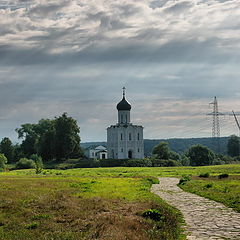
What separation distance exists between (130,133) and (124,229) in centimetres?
10009

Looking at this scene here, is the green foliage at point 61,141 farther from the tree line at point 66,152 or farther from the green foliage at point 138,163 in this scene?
the green foliage at point 138,163

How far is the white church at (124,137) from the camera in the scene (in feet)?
366

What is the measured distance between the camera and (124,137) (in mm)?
111500

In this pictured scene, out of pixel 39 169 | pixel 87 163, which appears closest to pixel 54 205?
pixel 39 169

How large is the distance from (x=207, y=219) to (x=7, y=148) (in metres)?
114

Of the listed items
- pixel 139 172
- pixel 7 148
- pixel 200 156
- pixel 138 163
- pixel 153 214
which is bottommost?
pixel 153 214

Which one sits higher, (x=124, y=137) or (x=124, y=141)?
(x=124, y=137)

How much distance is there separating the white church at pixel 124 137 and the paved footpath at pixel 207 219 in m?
89.1

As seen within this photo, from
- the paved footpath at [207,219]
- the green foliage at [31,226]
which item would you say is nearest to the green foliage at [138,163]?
the paved footpath at [207,219]

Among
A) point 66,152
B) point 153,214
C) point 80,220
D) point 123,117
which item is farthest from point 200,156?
point 80,220

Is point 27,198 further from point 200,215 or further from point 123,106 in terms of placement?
point 123,106

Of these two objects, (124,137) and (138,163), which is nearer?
(138,163)

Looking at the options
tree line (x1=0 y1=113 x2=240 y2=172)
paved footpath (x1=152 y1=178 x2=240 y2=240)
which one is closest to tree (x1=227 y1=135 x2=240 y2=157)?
tree line (x1=0 y1=113 x2=240 y2=172)

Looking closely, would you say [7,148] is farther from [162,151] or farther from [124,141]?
[162,151]
